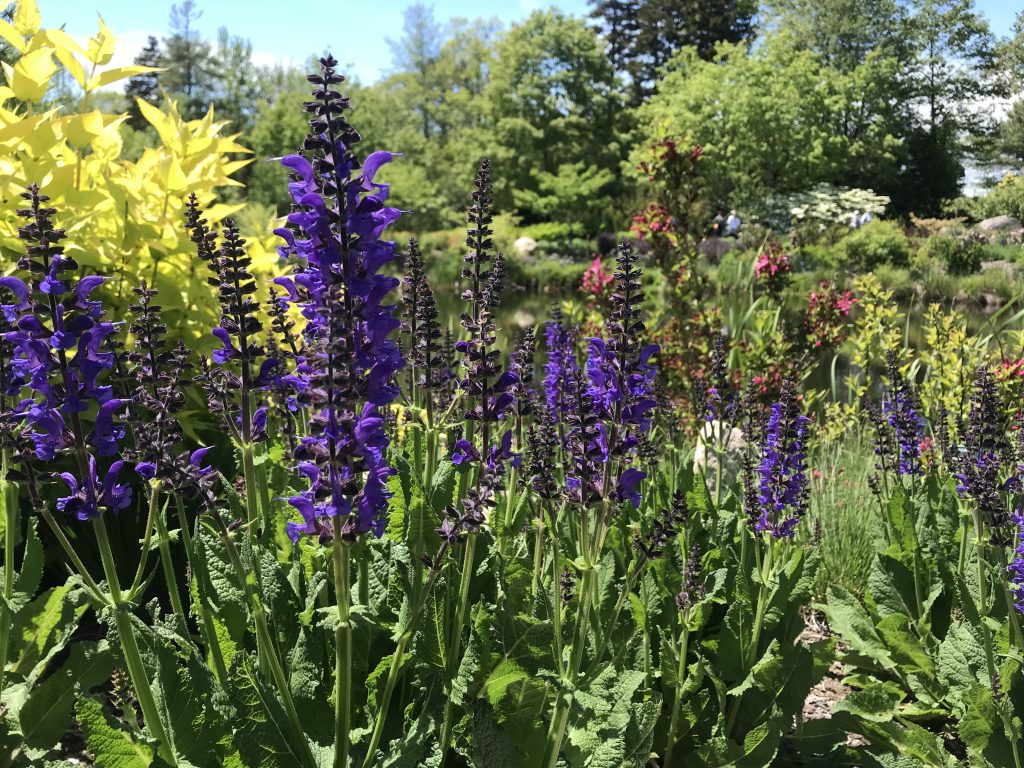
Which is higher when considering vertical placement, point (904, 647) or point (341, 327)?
point (341, 327)

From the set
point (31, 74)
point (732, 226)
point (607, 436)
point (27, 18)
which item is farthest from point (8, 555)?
point (732, 226)

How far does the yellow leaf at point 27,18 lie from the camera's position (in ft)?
11.2

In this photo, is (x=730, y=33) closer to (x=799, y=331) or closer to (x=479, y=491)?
(x=799, y=331)

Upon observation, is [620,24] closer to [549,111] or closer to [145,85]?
[549,111]

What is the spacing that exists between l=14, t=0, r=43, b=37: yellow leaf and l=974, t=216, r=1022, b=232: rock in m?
36.3

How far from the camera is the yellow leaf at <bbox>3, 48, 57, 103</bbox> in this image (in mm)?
3258

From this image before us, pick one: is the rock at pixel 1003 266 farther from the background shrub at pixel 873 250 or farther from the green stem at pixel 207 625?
the green stem at pixel 207 625

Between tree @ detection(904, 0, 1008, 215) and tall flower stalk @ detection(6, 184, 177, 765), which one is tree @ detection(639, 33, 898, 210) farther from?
tall flower stalk @ detection(6, 184, 177, 765)

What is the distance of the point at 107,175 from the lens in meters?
3.75

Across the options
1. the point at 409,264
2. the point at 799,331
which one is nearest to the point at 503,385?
the point at 409,264

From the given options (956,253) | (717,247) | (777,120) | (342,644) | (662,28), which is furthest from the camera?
(662,28)

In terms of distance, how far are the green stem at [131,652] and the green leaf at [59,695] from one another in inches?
16.9

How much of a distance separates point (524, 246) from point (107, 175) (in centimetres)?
3406

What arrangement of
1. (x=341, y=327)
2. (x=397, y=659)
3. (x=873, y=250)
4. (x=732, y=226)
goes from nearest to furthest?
(x=341, y=327) → (x=397, y=659) → (x=732, y=226) → (x=873, y=250)
